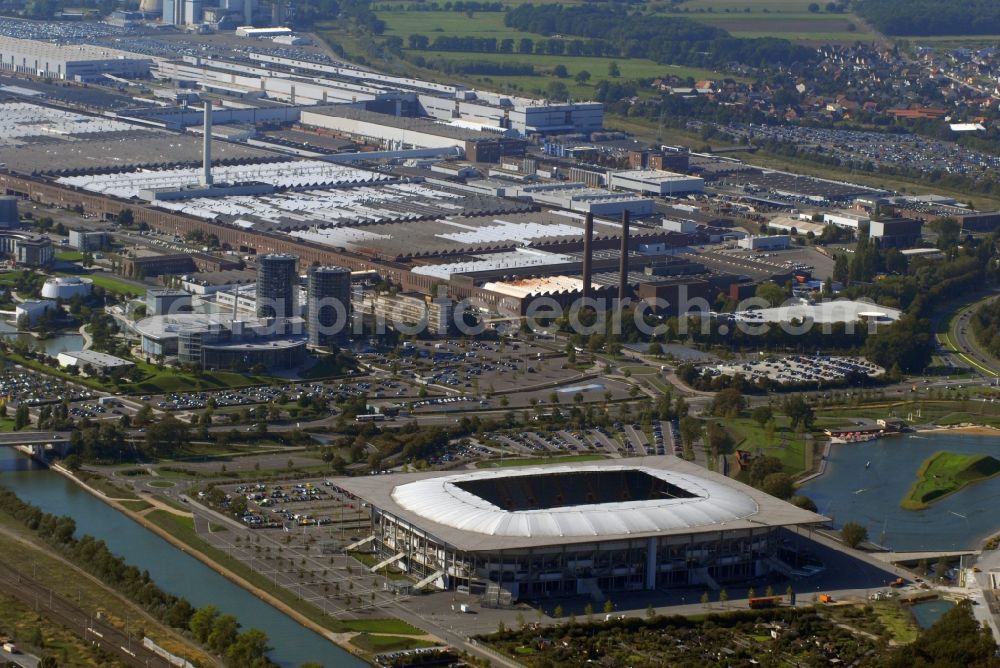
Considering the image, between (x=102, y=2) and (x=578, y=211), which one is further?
(x=102, y=2)

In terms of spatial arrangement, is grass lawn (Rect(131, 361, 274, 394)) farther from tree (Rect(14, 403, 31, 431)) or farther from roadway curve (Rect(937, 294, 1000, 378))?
roadway curve (Rect(937, 294, 1000, 378))

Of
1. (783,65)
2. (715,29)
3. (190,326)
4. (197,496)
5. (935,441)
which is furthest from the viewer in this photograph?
(715,29)

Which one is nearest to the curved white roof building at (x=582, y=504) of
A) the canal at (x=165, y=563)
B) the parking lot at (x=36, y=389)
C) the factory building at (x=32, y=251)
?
the canal at (x=165, y=563)

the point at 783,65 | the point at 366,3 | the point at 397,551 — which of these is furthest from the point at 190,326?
the point at 366,3

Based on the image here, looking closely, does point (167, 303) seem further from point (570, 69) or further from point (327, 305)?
point (570, 69)

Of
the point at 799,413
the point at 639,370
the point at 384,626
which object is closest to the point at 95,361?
the point at 639,370

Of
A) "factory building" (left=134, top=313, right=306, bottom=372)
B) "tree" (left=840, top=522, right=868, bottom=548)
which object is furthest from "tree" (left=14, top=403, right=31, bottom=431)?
"tree" (left=840, top=522, right=868, bottom=548)

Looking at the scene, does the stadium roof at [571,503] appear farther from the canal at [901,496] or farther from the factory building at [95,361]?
the factory building at [95,361]

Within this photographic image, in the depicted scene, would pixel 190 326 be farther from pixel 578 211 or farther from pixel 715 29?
pixel 715 29

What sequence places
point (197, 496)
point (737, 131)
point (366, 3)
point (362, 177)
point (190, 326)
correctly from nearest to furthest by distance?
point (197, 496), point (190, 326), point (362, 177), point (737, 131), point (366, 3)
